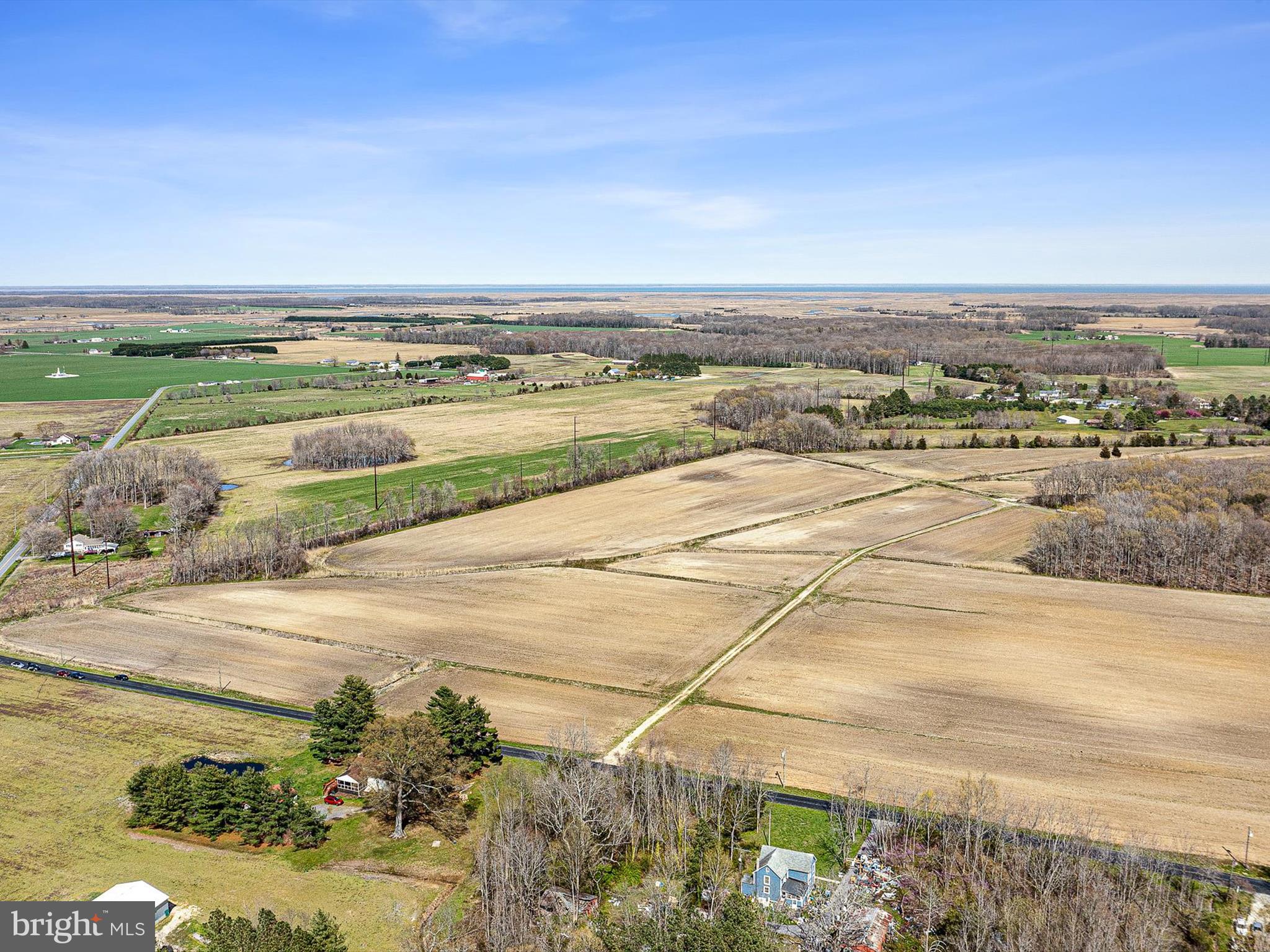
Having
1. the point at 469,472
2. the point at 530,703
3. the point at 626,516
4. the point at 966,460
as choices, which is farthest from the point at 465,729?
the point at 966,460

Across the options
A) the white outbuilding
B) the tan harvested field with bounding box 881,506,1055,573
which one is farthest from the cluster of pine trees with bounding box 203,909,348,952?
the tan harvested field with bounding box 881,506,1055,573

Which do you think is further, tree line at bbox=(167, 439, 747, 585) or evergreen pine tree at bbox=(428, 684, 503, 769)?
tree line at bbox=(167, 439, 747, 585)

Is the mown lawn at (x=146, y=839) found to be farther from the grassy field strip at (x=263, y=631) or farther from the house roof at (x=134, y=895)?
the grassy field strip at (x=263, y=631)

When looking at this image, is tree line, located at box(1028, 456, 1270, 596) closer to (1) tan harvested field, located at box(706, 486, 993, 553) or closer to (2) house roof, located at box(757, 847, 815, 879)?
(1) tan harvested field, located at box(706, 486, 993, 553)

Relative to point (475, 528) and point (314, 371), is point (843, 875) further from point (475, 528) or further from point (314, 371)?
point (314, 371)

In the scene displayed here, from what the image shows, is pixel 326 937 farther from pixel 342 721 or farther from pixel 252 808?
pixel 342 721

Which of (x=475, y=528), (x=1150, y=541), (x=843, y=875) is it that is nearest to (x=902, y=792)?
(x=843, y=875)
